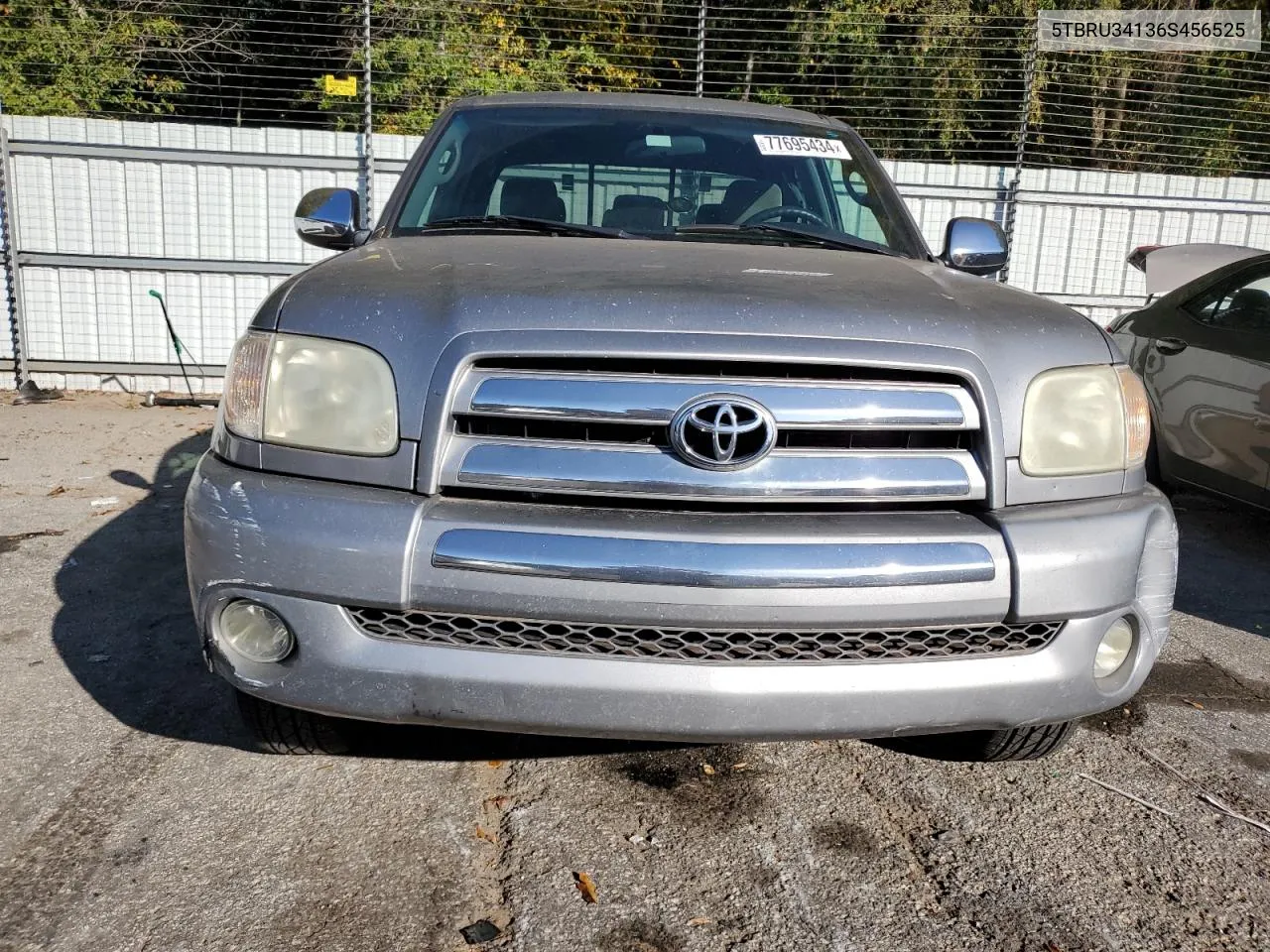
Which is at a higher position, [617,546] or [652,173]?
[652,173]

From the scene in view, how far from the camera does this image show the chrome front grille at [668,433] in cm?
217

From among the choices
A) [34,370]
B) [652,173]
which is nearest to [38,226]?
[34,370]

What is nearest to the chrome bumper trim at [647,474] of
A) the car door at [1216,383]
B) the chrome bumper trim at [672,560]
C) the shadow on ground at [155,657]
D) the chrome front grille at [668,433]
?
the chrome front grille at [668,433]

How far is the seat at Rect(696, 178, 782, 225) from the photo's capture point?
11.6 ft

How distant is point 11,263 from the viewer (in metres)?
8.51

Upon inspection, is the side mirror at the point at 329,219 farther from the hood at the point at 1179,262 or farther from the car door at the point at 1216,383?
the hood at the point at 1179,262

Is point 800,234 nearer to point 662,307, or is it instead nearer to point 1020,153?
point 662,307

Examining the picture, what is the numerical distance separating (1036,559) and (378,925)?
5.02 feet

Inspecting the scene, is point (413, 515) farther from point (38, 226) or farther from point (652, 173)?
point (38, 226)

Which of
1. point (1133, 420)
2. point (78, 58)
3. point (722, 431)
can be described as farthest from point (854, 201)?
point (78, 58)

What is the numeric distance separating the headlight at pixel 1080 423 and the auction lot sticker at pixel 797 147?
163 centimetres

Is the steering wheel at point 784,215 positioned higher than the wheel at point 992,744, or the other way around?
the steering wheel at point 784,215

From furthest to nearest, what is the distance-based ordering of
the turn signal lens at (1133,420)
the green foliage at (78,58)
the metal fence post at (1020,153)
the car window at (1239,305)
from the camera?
the green foliage at (78,58) < the metal fence post at (1020,153) < the car window at (1239,305) < the turn signal lens at (1133,420)

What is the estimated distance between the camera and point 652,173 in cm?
362
